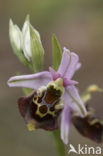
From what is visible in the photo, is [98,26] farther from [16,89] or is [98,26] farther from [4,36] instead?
[16,89]

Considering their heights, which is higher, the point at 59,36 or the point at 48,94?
the point at 48,94

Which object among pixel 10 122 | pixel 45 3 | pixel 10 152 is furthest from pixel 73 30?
pixel 10 152

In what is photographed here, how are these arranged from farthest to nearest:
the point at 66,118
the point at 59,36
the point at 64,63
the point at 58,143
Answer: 1. the point at 59,36
2. the point at 66,118
3. the point at 58,143
4. the point at 64,63

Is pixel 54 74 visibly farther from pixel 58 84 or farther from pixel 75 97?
pixel 75 97

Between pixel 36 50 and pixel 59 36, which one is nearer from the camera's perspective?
pixel 36 50

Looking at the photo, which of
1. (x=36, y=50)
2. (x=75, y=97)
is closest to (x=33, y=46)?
(x=36, y=50)

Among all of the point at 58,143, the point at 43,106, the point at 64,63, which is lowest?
the point at 58,143

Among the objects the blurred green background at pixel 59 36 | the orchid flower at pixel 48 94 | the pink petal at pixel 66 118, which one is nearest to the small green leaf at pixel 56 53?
the orchid flower at pixel 48 94

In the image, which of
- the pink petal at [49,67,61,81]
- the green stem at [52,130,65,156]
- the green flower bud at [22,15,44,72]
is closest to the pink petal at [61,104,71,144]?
the green stem at [52,130,65,156]
